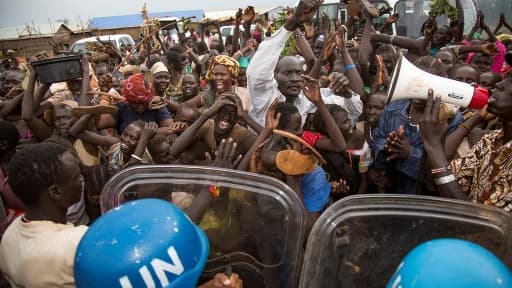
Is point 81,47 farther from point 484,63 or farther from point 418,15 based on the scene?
A: point 484,63

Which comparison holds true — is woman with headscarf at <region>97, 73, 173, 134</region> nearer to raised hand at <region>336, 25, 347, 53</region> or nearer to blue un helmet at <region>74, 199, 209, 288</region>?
raised hand at <region>336, 25, 347, 53</region>

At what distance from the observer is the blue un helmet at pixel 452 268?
2.60 feet

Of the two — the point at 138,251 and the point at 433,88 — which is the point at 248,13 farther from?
the point at 138,251

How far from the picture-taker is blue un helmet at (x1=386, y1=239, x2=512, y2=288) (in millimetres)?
793

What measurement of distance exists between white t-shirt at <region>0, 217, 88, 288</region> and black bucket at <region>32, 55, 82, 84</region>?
1983mm

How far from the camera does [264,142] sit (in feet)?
7.65

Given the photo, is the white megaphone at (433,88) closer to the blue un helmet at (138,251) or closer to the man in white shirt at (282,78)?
the man in white shirt at (282,78)

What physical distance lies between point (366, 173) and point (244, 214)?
1.67 meters

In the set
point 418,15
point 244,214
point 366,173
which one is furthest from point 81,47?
point 244,214

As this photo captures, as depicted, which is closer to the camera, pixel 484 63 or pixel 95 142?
pixel 95 142

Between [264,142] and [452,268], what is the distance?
5.21ft

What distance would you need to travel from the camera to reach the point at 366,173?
2973 millimetres

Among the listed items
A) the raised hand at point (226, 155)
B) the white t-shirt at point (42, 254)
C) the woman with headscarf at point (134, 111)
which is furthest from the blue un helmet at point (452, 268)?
the woman with headscarf at point (134, 111)

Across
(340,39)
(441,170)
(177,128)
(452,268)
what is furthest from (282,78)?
(452,268)
